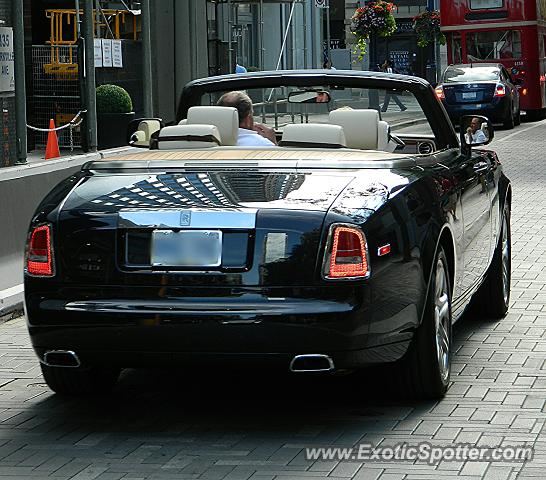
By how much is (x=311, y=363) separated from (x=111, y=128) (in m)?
14.4

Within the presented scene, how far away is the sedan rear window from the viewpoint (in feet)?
111

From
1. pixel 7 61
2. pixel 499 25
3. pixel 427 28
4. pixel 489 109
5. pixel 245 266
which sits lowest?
pixel 489 109

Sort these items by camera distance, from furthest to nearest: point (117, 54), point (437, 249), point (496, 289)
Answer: point (117, 54) < point (496, 289) < point (437, 249)

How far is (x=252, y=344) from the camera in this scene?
5.71 meters

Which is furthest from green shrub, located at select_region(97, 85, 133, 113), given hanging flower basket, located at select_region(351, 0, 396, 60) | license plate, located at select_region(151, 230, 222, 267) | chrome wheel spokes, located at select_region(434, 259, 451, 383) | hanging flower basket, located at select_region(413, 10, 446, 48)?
hanging flower basket, located at select_region(413, 10, 446, 48)

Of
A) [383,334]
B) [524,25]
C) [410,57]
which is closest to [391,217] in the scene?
[383,334]

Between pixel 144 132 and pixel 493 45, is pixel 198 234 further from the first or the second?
pixel 493 45

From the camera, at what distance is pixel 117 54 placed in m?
20.7

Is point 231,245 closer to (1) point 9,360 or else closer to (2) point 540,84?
(1) point 9,360

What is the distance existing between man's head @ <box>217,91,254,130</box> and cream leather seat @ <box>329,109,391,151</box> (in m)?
0.81

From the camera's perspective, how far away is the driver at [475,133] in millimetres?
8039

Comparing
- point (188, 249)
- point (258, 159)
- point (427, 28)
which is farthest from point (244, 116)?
point (427, 28)

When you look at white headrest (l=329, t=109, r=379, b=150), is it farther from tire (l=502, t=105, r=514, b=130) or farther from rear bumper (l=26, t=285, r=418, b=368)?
tire (l=502, t=105, r=514, b=130)

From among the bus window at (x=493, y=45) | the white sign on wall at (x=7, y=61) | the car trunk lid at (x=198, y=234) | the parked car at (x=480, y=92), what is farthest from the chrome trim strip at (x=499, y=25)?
the car trunk lid at (x=198, y=234)
